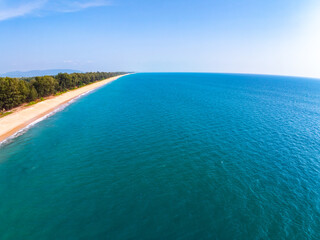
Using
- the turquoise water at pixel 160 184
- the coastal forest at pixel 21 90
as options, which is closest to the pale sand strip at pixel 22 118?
the coastal forest at pixel 21 90

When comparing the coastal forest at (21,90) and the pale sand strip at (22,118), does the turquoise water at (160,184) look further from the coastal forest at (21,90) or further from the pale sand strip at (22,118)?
the coastal forest at (21,90)

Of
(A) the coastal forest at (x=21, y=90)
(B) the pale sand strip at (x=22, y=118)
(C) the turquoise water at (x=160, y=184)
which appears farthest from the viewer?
(A) the coastal forest at (x=21, y=90)

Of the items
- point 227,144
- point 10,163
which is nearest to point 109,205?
point 10,163

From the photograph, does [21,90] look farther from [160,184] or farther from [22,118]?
[160,184]

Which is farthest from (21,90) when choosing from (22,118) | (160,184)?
(160,184)

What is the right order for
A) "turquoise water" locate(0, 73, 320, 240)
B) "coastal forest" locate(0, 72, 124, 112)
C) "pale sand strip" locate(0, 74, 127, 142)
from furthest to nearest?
"coastal forest" locate(0, 72, 124, 112), "pale sand strip" locate(0, 74, 127, 142), "turquoise water" locate(0, 73, 320, 240)

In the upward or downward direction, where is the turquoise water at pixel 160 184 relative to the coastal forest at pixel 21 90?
downward

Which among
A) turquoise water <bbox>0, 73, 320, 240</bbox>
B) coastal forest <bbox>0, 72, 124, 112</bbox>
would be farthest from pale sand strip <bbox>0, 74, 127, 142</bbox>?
turquoise water <bbox>0, 73, 320, 240</bbox>

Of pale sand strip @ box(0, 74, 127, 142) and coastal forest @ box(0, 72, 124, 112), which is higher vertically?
coastal forest @ box(0, 72, 124, 112)

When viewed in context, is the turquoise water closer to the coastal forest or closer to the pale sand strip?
the pale sand strip

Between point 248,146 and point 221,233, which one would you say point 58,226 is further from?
point 248,146
